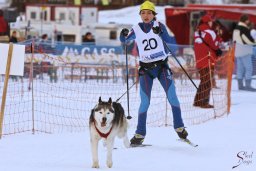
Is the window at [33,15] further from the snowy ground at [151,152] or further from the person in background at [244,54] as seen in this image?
the snowy ground at [151,152]

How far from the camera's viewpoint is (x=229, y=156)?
682 centimetres

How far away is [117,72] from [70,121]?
22.0ft

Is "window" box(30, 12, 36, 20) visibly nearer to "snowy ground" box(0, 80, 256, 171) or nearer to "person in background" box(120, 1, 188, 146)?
"snowy ground" box(0, 80, 256, 171)

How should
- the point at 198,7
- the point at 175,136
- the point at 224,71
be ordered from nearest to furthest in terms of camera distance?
the point at 175,136
the point at 224,71
the point at 198,7

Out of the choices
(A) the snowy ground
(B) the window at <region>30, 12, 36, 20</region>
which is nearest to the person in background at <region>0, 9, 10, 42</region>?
(A) the snowy ground

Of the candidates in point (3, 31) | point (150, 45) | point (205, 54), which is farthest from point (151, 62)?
point (3, 31)

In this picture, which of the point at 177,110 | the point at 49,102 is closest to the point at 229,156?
the point at 177,110

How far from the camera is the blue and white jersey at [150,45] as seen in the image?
734 centimetres

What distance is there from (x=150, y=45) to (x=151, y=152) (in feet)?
3.87

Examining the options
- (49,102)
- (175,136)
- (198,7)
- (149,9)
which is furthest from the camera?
(198,7)

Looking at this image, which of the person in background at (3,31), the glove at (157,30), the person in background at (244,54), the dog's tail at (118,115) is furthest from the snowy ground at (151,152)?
the person in background at (3,31)

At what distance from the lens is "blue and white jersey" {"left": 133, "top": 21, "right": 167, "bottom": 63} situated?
7.34 meters

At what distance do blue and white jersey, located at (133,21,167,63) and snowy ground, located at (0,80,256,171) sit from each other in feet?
3.16

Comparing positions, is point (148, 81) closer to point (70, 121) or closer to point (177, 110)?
point (177, 110)
